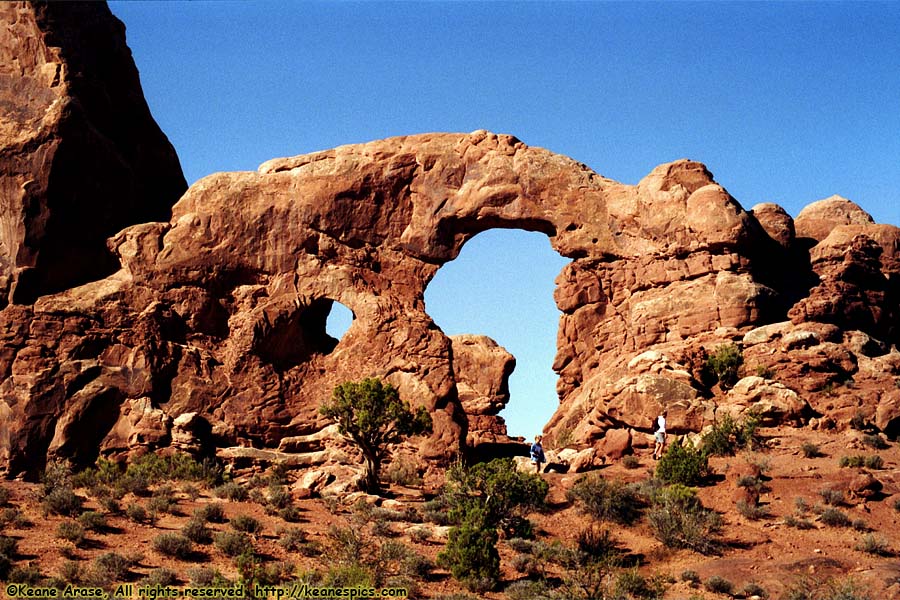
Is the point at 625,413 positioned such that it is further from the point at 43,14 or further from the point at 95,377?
the point at 43,14

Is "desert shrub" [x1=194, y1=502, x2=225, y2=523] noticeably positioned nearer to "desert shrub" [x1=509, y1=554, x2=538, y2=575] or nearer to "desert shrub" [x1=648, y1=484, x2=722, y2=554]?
"desert shrub" [x1=509, y1=554, x2=538, y2=575]

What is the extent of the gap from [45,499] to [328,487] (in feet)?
22.5

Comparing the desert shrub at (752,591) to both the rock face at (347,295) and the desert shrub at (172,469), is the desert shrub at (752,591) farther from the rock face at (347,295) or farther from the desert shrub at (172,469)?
the desert shrub at (172,469)

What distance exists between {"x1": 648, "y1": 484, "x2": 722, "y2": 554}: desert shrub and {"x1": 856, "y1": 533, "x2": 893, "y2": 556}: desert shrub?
121 inches

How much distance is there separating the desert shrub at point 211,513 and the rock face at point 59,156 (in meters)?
10.5

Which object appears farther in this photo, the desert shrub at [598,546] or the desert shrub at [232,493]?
the desert shrub at [232,493]

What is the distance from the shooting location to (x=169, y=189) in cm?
3872

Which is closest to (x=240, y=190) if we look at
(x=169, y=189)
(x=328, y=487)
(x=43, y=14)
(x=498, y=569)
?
(x=169, y=189)

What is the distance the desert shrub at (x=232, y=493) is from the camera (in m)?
28.4

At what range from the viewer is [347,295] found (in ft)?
110

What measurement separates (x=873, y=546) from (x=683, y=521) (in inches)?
160

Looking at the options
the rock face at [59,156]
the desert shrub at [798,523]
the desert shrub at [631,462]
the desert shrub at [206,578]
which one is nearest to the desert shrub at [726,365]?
the desert shrub at [631,462]

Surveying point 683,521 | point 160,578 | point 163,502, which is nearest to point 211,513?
point 163,502

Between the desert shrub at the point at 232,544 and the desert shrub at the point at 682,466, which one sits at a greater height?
the desert shrub at the point at 682,466
